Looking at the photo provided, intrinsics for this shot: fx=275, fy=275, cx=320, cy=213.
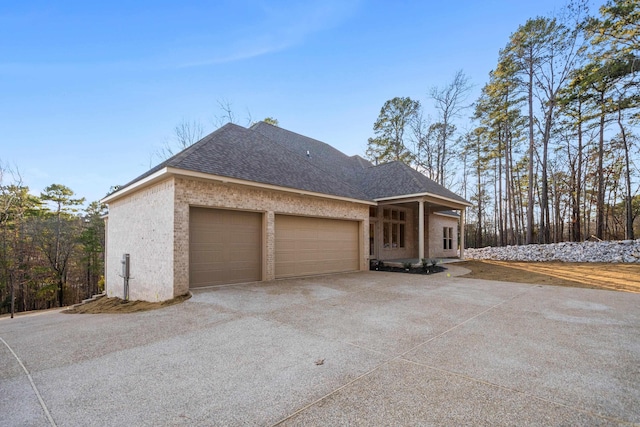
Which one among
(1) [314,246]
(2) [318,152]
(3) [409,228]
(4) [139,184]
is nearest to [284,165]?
(1) [314,246]

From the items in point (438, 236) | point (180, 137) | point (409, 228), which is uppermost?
point (180, 137)

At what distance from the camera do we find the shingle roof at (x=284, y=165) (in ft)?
27.0

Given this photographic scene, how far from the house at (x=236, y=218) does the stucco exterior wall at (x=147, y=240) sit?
3cm

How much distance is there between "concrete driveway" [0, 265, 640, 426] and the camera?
2254 millimetres

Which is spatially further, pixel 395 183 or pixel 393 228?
pixel 393 228

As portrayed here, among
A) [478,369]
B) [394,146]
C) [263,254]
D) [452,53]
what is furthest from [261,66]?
[394,146]

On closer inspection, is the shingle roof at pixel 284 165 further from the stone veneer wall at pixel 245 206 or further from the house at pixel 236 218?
the stone veneer wall at pixel 245 206

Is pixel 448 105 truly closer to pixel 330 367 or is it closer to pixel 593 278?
pixel 593 278

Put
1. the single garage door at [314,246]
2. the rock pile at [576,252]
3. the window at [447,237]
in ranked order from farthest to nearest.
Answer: the window at [447,237] < the rock pile at [576,252] < the single garage door at [314,246]

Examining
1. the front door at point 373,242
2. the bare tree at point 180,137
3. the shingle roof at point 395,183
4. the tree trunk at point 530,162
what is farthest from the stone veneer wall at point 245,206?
the bare tree at point 180,137

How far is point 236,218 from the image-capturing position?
840 centimetres

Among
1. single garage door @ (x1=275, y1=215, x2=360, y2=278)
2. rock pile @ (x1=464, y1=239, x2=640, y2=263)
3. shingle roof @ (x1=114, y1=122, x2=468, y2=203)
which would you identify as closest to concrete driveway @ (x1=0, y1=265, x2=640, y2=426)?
single garage door @ (x1=275, y1=215, x2=360, y2=278)

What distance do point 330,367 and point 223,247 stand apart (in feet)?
19.1

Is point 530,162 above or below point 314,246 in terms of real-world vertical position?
above
